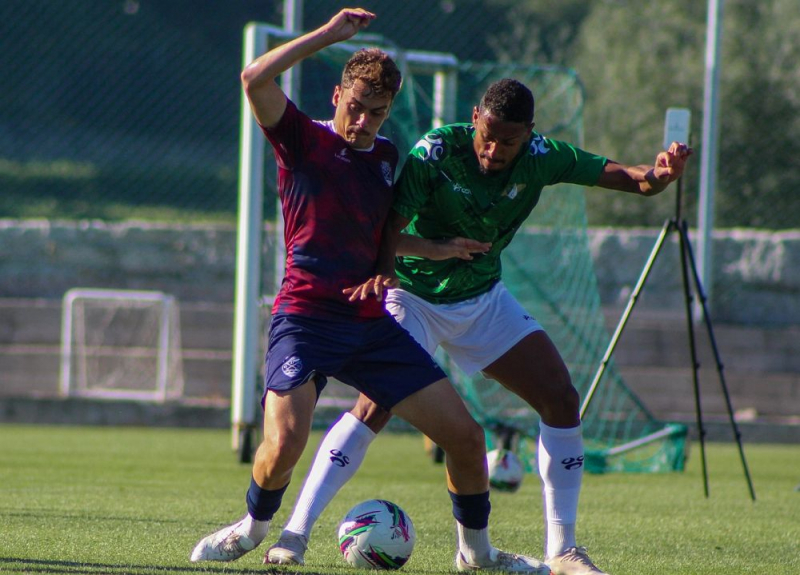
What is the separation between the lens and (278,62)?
157 inches

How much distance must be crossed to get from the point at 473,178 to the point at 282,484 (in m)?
1.32

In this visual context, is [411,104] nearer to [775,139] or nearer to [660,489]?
[660,489]

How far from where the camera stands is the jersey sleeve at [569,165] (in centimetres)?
460

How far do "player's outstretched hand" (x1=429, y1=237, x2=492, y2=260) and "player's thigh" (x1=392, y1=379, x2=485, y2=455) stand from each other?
469mm

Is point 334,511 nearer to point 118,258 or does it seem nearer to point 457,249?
point 457,249

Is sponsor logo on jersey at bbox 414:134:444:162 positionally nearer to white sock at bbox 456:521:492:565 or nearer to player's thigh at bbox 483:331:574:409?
player's thigh at bbox 483:331:574:409

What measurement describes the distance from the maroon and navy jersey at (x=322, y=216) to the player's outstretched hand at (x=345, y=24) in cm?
30

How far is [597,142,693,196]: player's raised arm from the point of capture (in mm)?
4445

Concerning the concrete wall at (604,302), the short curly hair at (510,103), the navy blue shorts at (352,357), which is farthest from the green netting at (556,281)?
the short curly hair at (510,103)

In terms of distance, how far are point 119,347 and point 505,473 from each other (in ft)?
22.2

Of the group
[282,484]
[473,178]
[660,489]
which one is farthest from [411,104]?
[282,484]

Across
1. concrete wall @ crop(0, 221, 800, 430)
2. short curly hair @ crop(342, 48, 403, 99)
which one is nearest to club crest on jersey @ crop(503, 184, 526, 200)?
short curly hair @ crop(342, 48, 403, 99)

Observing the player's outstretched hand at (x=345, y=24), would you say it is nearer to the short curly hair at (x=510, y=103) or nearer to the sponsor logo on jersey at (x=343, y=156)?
the sponsor logo on jersey at (x=343, y=156)

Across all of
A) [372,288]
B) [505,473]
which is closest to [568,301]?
[505,473]
